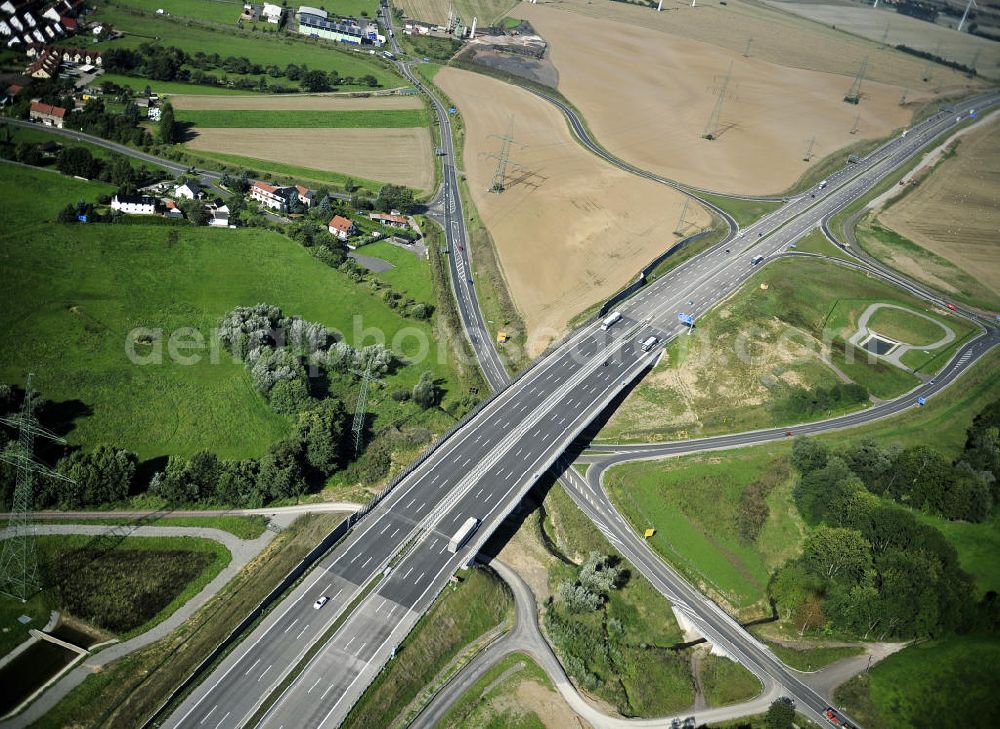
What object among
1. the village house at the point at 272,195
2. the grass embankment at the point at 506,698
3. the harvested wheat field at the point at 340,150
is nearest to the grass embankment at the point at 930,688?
the grass embankment at the point at 506,698

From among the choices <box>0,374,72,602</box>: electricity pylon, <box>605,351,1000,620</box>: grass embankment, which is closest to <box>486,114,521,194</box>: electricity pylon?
<box>605,351,1000,620</box>: grass embankment

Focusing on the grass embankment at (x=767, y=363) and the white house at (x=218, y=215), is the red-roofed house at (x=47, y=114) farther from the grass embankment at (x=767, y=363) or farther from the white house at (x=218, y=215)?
the grass embankment at (x=767, y=363)

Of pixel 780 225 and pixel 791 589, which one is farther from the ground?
pixel 780 225

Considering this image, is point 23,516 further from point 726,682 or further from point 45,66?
point 45,66

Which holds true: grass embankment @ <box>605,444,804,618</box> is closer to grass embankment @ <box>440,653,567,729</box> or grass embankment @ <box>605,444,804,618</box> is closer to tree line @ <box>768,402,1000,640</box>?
tree line @ <box>768,402,1000,640</box>

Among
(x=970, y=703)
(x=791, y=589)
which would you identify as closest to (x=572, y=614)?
(x=791, y=589)

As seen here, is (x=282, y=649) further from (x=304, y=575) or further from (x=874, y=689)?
(x=874, y=689)
